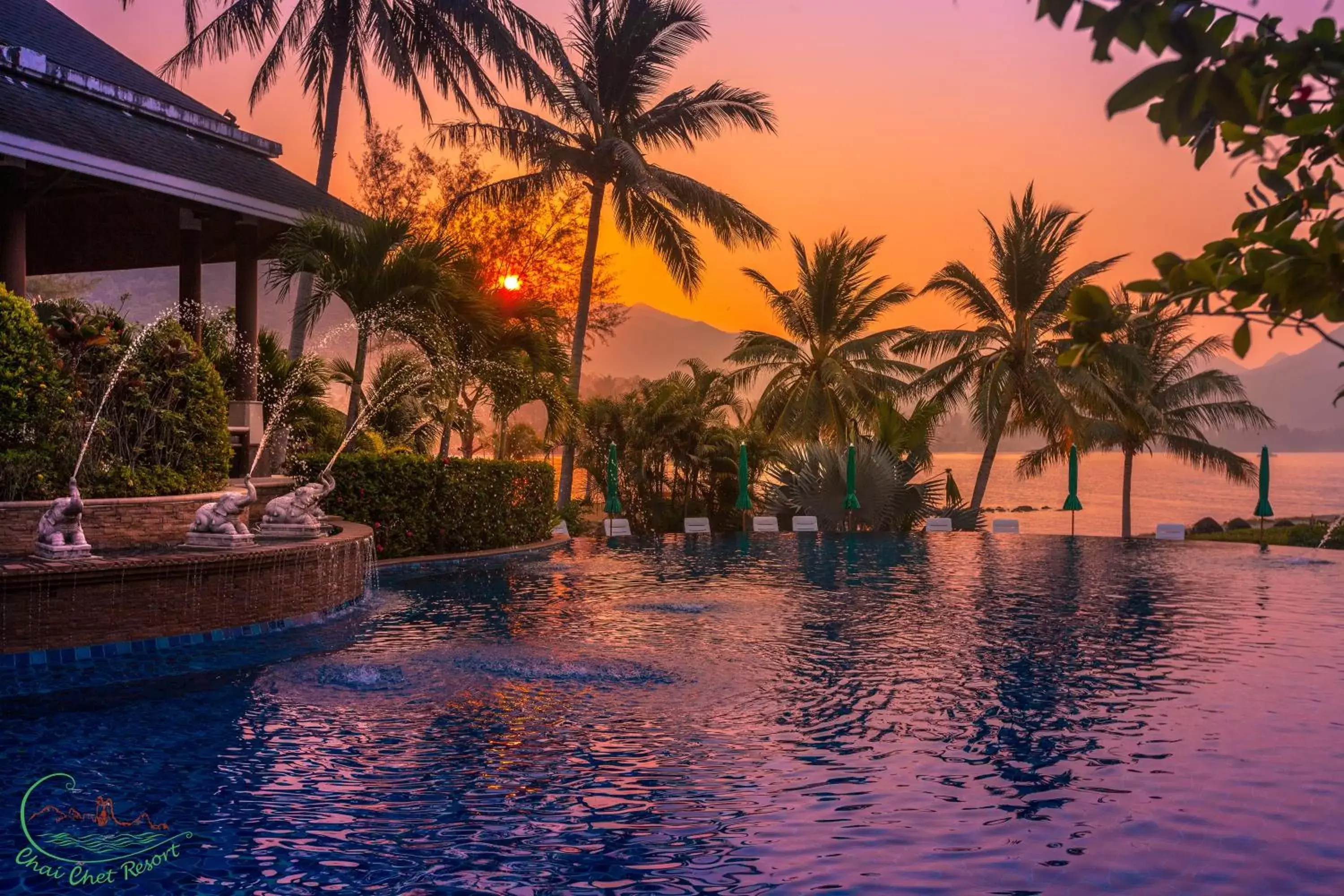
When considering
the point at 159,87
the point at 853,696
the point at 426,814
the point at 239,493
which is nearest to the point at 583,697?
the point at 853,696

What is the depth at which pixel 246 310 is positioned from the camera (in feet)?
62.6

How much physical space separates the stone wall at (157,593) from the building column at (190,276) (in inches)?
261

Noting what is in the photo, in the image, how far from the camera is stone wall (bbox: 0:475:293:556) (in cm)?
1147

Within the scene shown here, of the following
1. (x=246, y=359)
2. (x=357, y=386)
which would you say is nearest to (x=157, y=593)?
(x=246, y=359)

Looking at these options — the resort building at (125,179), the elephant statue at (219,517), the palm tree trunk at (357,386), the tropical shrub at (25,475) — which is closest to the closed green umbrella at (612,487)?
Answer: the palm tree trunk at (357,386)

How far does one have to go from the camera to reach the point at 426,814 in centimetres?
630

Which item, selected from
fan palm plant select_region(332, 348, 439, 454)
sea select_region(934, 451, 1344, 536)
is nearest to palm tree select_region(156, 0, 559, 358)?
fan palm plant select_region(332, 348, 439, 454)

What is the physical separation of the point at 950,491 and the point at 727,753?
78.5ft

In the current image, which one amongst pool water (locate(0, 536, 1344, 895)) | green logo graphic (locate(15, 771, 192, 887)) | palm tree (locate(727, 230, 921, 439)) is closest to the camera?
green logo graphic (locate(15, 771, 192, 887))

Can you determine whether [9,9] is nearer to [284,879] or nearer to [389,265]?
[389,265]

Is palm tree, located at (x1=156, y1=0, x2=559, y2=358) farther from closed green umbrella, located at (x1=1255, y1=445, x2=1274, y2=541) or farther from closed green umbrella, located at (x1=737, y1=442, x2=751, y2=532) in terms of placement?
closed green umbrella, located at (x1=1255, y1=445, x2=1274, y2=541)

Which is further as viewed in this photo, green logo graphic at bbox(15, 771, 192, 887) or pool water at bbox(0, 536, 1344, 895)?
pool water at bbox(0, 536, 1344, 895)

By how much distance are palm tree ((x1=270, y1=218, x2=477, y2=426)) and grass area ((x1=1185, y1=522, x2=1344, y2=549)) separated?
19282 millimetres

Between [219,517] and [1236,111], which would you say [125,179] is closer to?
[219,517]
